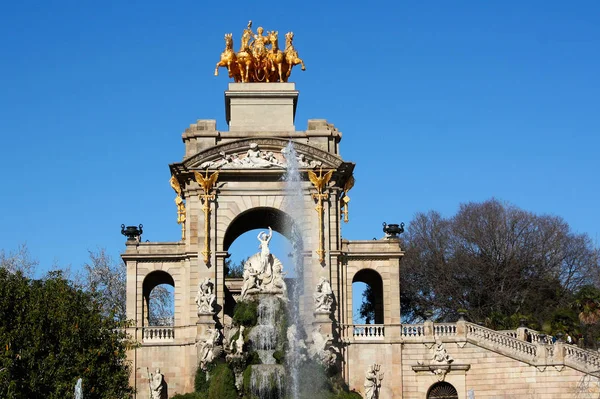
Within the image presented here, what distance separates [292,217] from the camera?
201ft

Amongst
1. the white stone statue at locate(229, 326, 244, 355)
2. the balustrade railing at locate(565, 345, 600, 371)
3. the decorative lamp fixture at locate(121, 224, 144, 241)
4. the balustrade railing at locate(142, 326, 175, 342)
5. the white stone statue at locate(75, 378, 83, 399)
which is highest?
the decorative lamp fixture at locate(121, 224, 144, 241)

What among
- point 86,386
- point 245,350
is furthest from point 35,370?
point 245,350

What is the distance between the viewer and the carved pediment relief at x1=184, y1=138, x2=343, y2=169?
60.5 m

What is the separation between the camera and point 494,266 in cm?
7988

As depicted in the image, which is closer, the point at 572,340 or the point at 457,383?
the point at 457,383

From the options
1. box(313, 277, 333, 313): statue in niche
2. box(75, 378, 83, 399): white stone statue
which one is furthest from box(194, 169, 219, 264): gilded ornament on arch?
box(75, 378, 83, 399): white stone statue

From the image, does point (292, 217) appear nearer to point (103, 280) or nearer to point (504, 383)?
point (504, 383)

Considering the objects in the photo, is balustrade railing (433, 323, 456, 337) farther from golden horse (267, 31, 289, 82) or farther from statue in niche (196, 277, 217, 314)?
golden horse (267, 31, 289, 82)

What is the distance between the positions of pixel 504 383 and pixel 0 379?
24.0 metres

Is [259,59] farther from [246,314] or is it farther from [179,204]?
[246,314]

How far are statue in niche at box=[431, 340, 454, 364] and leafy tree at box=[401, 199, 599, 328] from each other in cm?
1791

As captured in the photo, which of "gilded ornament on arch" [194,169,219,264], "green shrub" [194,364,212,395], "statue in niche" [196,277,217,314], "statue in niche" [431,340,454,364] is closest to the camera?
"green shrub" [194,364,212,395]

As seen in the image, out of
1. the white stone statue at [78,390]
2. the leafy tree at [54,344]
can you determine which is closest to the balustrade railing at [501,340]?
the leafy tree at [54,344]

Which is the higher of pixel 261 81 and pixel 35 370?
pixel 261 81
